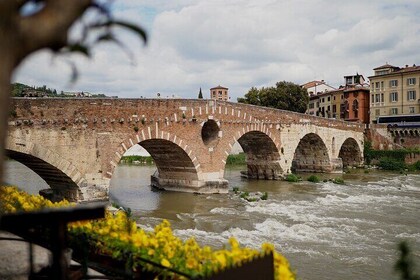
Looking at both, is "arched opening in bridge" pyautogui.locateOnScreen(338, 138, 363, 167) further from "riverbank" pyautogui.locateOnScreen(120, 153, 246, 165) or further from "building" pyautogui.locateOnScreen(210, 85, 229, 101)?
"building" pyautogui.locateOnScreen(210, 85, 229, 101)

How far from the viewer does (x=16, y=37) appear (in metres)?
2.02

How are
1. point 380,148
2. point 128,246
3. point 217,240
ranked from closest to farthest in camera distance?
point 128,246
point 217,240
point 380,148

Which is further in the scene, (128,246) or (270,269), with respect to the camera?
(128,246)

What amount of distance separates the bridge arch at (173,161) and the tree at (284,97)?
97.9 feet

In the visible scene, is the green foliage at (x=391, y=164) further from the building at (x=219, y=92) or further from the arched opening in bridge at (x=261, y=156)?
the building at (x=219, y=92)

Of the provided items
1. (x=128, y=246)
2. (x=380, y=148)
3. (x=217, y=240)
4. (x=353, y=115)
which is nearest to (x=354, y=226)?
(x=217, y=240)

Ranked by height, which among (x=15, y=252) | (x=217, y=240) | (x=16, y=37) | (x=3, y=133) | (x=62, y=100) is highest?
(x=62, y=100)

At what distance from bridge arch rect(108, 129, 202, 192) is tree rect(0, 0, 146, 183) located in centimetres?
1956

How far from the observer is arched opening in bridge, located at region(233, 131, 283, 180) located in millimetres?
31219

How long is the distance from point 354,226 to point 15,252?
1443cm

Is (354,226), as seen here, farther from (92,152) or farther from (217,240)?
(92,152)

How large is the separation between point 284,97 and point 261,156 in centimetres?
2297

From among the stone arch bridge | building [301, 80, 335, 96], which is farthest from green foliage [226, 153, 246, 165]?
building [301, 80, 335, 96]

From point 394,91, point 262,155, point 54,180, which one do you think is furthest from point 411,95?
point 54,180
